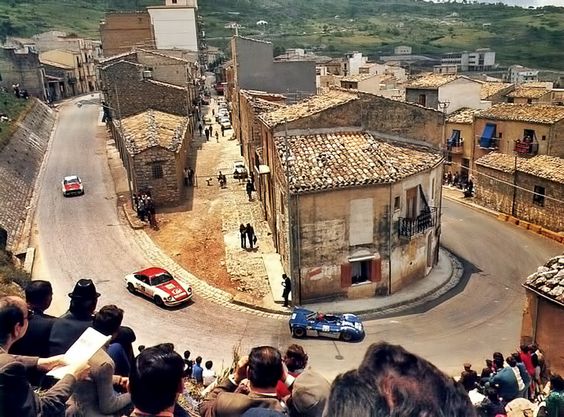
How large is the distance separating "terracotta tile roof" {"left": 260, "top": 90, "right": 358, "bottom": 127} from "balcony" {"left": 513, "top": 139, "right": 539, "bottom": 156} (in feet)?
52.3

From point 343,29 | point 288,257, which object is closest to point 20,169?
point 288,257

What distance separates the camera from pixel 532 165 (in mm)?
31453

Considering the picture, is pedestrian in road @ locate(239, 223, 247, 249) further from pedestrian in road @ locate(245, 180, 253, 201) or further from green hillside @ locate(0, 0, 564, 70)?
green hillside @ locate(0, 0, 564, 70)

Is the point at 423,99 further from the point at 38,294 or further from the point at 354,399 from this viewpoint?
the point at 354,399

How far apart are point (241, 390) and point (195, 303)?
51.5 feet

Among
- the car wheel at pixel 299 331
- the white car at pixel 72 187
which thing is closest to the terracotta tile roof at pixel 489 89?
the white car at pixel 72 187

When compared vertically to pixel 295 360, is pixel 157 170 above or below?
below

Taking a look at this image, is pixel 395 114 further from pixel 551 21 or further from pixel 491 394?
pixel 551 21

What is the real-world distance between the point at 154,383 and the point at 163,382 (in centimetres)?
7

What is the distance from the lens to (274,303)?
2053cm

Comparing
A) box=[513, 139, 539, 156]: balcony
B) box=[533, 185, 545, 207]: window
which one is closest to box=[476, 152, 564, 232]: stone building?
box=[533, 185, 545, 207]: window

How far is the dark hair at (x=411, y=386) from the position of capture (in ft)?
8.48

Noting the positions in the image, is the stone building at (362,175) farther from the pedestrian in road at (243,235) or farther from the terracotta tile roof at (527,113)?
the terracotta tile roof at (527,113)

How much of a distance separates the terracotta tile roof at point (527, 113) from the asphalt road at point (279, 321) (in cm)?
742
